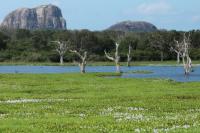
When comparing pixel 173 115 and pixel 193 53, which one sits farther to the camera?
pixel 193 53

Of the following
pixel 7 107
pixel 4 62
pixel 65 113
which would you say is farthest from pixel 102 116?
pixel 4 62

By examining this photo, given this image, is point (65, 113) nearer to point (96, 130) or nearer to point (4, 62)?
point (96, 130)

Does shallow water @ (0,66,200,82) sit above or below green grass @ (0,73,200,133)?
below

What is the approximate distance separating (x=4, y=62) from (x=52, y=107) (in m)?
164

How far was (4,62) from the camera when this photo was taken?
19300 cm

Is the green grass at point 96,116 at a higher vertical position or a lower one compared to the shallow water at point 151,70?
higher

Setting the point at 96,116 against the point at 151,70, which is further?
the point at 151,70

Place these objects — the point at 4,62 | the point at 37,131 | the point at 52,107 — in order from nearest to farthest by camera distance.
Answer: the point at 37,131
the point at 52,107
the point at 4,62

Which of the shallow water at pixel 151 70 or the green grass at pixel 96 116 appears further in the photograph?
the shallow water at pixel 151 70

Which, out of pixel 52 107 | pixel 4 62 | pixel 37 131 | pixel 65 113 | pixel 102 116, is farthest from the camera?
pixel 4 62

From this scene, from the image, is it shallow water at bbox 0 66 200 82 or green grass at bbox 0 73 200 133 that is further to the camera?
shallow water at bbox 0 66 200 82

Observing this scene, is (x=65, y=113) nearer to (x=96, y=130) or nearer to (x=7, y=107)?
(x=7, y=107)

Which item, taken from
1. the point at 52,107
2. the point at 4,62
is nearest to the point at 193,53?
the point at 4,62

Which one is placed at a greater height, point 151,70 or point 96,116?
point 96,116
